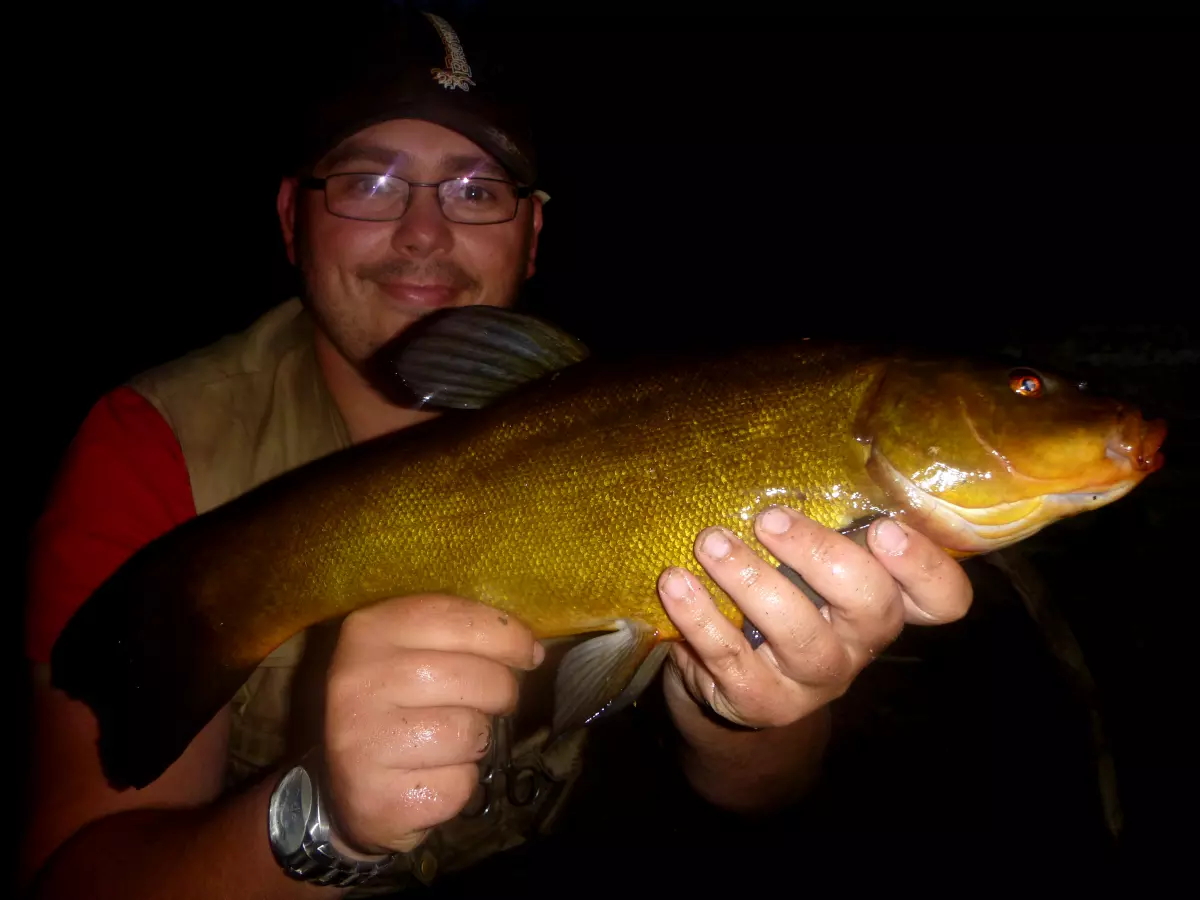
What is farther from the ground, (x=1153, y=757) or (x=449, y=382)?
(x=449, y=382)

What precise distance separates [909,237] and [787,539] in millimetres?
10568

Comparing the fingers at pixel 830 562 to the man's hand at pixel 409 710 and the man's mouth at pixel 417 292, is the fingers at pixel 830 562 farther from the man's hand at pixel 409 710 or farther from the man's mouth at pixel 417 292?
the man's mouth at pixel 417 292

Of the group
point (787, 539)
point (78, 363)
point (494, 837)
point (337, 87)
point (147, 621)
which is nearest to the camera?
point (787, 539)

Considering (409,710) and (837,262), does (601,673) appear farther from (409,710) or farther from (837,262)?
(837,262)

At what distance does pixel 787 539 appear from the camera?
4.09ft

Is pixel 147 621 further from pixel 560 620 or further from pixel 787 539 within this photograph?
pixel 787 539

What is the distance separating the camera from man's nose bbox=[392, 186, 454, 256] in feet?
7.16

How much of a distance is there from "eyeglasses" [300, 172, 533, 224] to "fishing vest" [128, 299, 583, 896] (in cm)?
64

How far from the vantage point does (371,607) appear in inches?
54.4

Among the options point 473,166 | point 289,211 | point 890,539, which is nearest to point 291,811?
point 890,539

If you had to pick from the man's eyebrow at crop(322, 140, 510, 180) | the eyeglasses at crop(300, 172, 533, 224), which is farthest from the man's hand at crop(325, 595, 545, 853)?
the man's eyebrow at crop(322, 140, 510, 180)

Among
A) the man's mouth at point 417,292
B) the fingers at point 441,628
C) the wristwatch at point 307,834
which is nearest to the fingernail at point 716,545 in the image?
the fingers at point 441,628

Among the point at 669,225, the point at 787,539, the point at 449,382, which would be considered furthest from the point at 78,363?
the point at 787,539

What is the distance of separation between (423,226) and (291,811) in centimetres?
174
